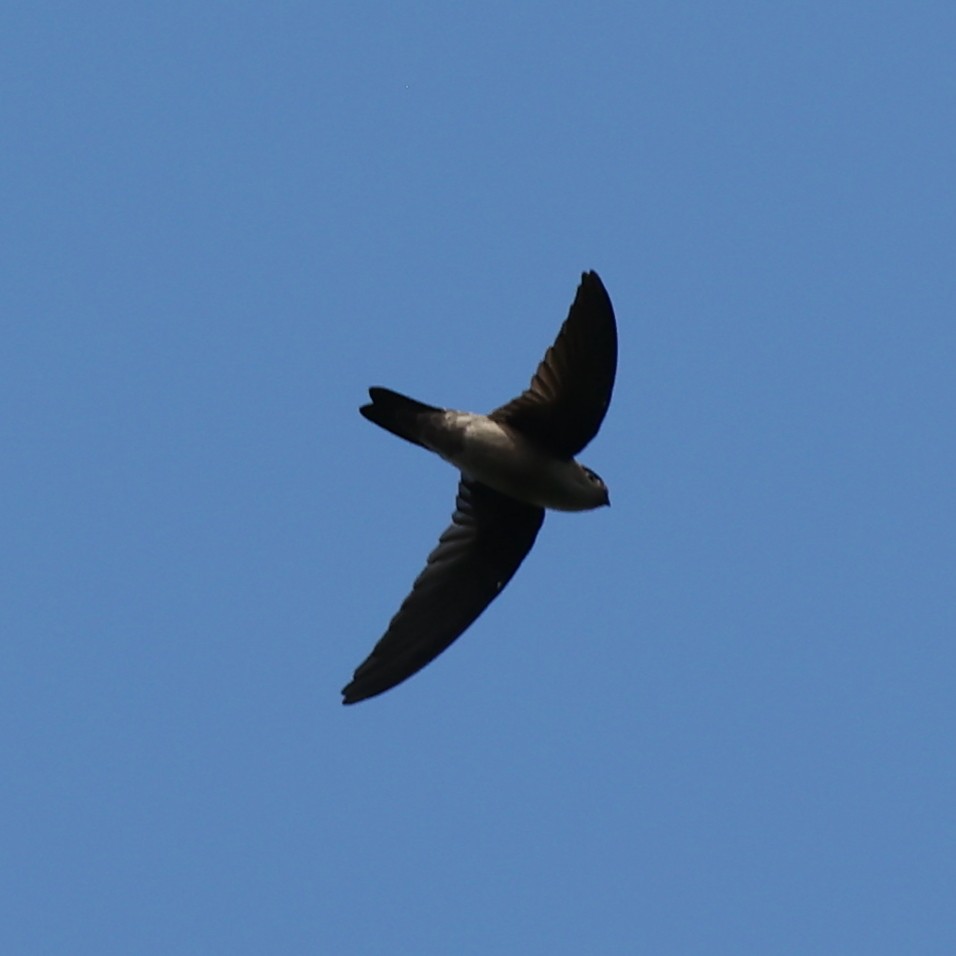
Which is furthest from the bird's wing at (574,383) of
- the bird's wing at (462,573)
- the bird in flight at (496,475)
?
the bird's wing at (462,573)

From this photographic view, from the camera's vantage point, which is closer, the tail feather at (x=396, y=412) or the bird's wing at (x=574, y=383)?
the bird's wing at (x=574, y=383)

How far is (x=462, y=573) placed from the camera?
28.4 feet

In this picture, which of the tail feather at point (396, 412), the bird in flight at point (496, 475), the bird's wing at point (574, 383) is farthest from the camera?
the tail feather at point (396, 412)

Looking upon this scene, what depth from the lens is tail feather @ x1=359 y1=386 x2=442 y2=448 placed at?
8234 millimetres

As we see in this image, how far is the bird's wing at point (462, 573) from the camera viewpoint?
8.44m

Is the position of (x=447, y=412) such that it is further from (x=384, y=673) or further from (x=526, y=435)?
(x=384, y=673)

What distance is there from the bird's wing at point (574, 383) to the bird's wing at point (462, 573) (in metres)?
0.49

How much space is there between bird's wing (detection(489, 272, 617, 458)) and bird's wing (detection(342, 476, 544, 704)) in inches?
19.5

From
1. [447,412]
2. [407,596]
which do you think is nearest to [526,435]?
[447,412]

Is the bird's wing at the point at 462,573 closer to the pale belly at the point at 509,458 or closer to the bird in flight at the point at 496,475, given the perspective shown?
the bird in flight at the point at 496,475

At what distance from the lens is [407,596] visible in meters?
8.55

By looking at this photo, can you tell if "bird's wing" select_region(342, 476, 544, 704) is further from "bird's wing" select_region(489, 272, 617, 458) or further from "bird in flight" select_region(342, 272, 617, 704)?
"bird's wing" select_region(489, 272, 617, 458)

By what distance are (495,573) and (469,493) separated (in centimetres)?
38

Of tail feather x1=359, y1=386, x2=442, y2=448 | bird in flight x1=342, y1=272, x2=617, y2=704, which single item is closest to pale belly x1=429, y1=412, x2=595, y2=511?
bird in flight x1=342, y1=272, x2=617, y2=704
